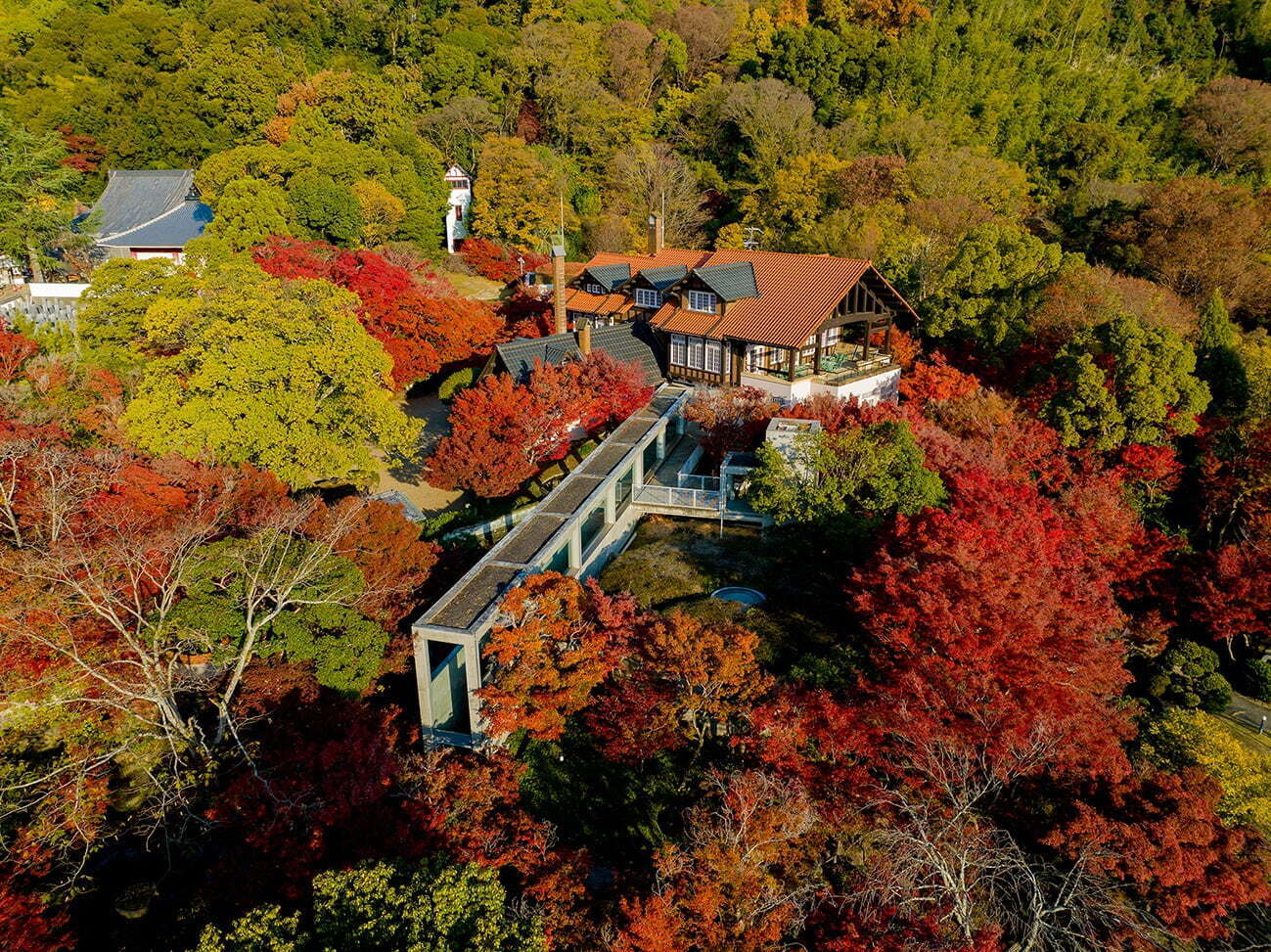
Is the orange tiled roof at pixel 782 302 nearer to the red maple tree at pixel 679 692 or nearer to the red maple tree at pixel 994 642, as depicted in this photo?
the red maple tree at pixel 994 642

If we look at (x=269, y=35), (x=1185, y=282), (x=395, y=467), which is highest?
(x=269, y=35)

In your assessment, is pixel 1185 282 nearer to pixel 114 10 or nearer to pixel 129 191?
pixel 129 191

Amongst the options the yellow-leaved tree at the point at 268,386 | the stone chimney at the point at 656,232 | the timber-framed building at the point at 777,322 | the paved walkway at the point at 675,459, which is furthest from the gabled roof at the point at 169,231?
the paved walkway at the point at 675,459

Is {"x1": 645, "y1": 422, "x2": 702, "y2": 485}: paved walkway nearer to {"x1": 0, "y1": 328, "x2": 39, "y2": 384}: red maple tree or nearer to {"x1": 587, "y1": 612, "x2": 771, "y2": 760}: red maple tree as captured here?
{"x1": 587, "y1": 612, "x2": 771, "y2": 760}: red maple tree

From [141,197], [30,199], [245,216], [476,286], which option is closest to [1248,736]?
[245,216]

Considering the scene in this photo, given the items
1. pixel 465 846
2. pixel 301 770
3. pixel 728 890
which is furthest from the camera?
pixel 301 770

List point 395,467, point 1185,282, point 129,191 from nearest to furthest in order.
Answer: point 395,467 < point 1185,282 < point 129,191

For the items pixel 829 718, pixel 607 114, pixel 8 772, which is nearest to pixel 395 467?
pixel 8 772

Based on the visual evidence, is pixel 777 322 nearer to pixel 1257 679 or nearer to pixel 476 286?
pixel 1257 679
